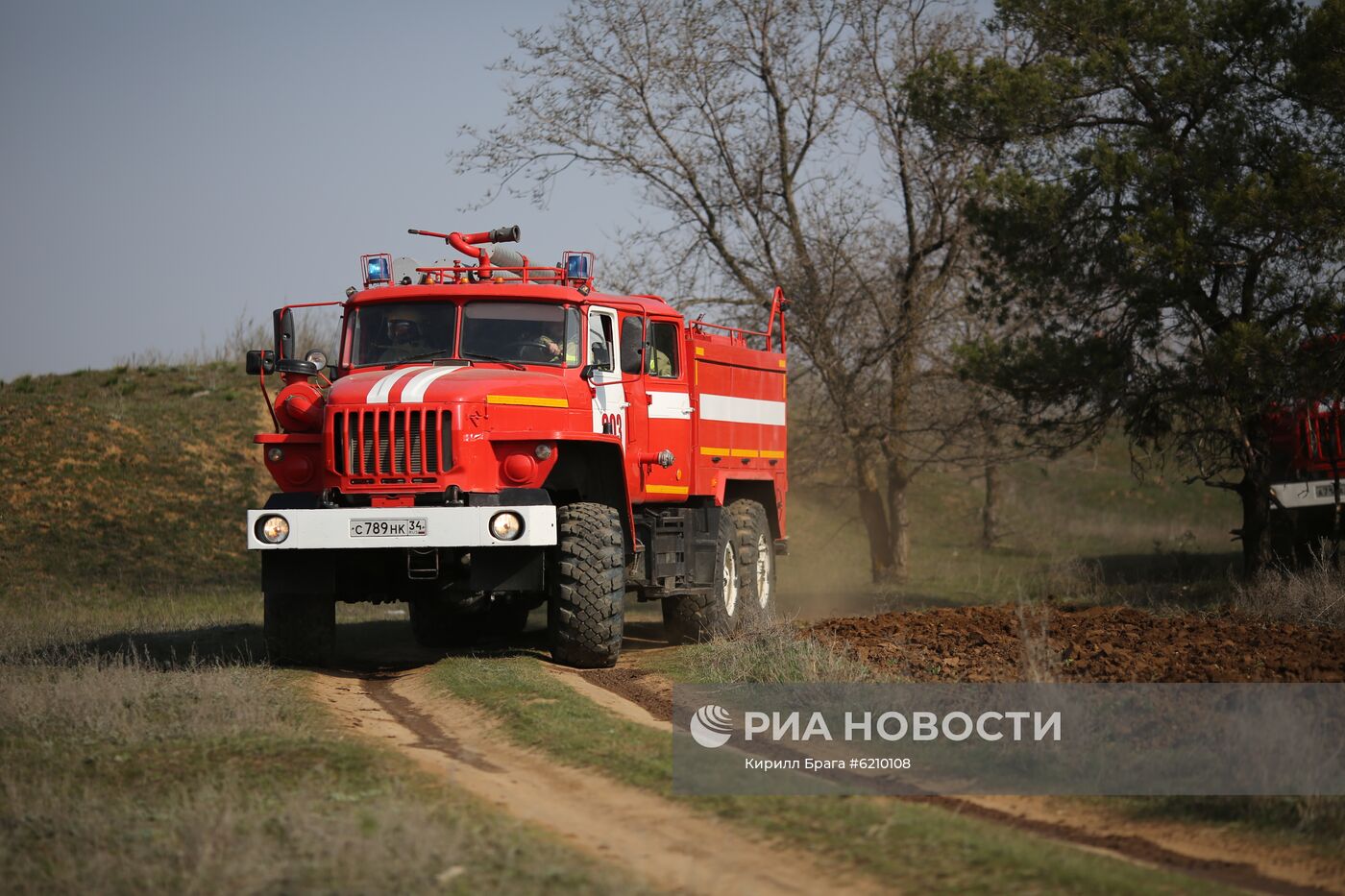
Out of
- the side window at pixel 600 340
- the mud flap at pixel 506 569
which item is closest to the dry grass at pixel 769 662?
the mud flap at pixel 506 569

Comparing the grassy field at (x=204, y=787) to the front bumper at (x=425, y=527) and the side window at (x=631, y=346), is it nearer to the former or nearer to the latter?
the front bumper at (x=425, y=527)

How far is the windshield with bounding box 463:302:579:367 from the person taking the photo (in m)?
12.6

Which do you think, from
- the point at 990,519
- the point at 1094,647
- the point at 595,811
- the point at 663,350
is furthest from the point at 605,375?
the point at 990,519

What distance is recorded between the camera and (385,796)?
23.0ft

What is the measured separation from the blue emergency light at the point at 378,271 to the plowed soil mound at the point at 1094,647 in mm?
5271

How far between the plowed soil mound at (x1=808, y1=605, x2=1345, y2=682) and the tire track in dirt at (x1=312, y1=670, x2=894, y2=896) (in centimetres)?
335

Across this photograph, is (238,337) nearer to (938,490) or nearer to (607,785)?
(938,490)

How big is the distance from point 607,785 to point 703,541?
22.6 feet

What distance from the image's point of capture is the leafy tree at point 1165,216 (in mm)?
16141

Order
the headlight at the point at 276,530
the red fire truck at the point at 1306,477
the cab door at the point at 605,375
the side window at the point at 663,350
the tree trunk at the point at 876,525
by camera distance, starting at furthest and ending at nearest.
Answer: the tree trunk at the point at 876,525 → the red fire truck at the point at 1306,477 → the side window at the point at 663,350 → the cab door at the point at 605,375 → the headlight at the point at 276,530

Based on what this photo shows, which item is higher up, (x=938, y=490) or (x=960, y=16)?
(x=960, y=16)

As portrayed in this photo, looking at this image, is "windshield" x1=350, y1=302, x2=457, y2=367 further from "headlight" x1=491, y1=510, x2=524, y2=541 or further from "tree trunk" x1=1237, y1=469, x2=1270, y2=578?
"tree trunk" x1=1237, y1=469, x2=1270, y2=578

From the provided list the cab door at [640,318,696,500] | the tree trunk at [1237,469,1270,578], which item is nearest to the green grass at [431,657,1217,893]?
the cab door at [640,318,696,500]

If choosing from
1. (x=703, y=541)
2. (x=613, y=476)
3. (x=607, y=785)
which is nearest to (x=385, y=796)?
(x=607, y=785)
